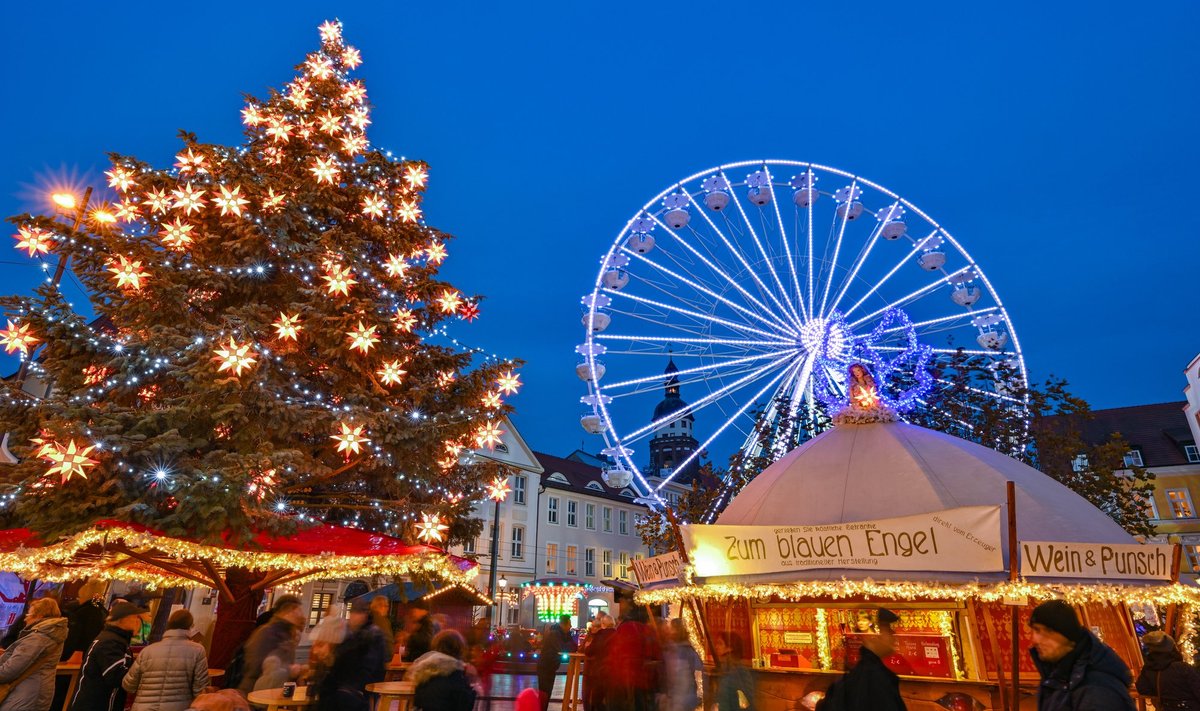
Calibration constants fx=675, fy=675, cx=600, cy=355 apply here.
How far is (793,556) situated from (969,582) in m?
1.95

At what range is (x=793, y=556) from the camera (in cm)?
854


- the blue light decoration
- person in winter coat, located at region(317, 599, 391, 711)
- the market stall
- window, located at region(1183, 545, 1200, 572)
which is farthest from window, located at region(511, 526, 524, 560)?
person in winter coat, located at region(317, 599, 391, 711)

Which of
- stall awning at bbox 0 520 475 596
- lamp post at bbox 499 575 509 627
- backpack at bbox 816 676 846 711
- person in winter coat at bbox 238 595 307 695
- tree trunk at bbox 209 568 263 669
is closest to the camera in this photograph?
backpack at bbox 816 676 846 711

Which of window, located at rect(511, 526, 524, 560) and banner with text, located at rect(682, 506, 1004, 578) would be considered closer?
banner with text, located at rect(682, 506, 1004, 578)

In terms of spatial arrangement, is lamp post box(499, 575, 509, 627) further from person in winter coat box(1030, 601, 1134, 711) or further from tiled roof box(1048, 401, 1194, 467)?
person in winter coat box(1030, 601, 1134, 711)

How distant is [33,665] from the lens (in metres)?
5.80

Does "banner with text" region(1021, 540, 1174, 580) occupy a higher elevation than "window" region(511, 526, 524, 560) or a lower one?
lower

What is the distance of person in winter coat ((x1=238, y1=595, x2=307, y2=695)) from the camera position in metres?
6.85

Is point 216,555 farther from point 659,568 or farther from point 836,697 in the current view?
point 836,697

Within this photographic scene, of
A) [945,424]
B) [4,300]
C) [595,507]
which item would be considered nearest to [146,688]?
[4,300]

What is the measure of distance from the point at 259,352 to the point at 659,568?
6750 mm

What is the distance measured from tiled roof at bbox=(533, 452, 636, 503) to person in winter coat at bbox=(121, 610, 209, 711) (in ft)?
127

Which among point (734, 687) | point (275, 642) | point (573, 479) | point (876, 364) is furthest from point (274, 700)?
point (573, 479)

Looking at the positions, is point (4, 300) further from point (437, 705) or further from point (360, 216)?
point (437, 705)
